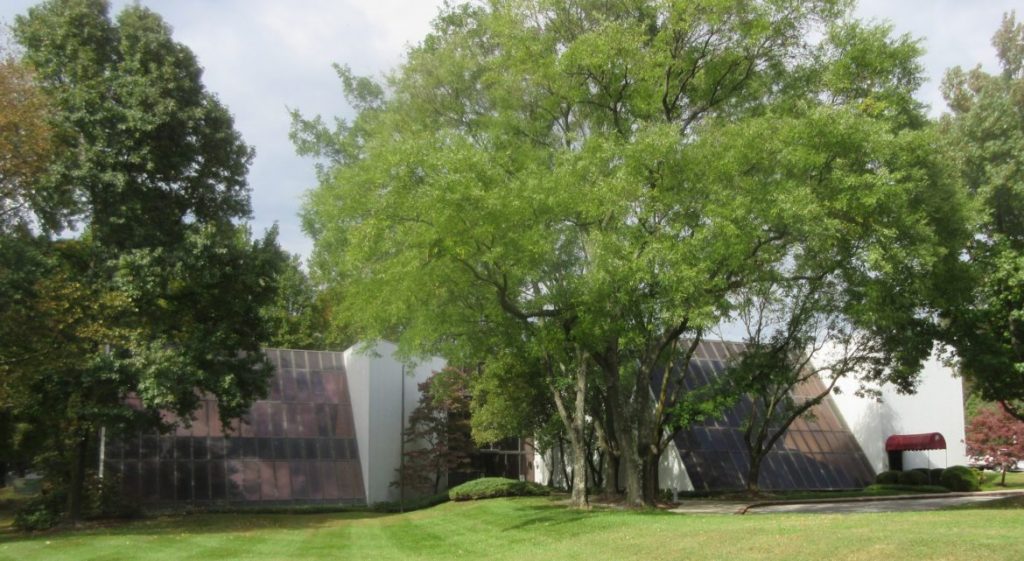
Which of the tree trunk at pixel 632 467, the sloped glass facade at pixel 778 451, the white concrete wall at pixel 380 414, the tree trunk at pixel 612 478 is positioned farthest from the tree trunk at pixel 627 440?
the white concrete wall at pixel 380 414

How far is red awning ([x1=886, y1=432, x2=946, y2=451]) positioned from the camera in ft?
103

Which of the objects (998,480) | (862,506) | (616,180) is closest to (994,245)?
(862,506)

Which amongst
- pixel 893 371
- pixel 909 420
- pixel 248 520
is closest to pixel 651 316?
pixel 893 371

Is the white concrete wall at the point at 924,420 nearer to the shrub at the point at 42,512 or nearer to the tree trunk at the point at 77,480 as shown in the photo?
the tree trunk at the point at 77,480

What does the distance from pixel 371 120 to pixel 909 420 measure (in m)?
24.8

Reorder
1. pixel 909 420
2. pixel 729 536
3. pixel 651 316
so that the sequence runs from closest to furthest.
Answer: pixel 729 536, pixel 651 316, pixel 909 420

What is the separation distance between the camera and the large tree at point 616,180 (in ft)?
52.6

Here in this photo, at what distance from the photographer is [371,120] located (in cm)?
2334

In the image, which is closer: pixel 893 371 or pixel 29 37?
pixel 29 37

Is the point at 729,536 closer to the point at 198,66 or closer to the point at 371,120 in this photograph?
the point at 371,120

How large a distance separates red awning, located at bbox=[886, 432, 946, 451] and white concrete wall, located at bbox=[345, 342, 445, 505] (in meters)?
18.3

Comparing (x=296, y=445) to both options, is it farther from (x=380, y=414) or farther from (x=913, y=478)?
(x=913, y=478)

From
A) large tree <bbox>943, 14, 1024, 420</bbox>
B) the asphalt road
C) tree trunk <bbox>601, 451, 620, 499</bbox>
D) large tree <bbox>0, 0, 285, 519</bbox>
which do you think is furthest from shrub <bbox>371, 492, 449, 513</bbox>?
large tree <bbox>943, 14, 1024, 420</bbox>

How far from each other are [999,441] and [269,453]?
28.0 m
